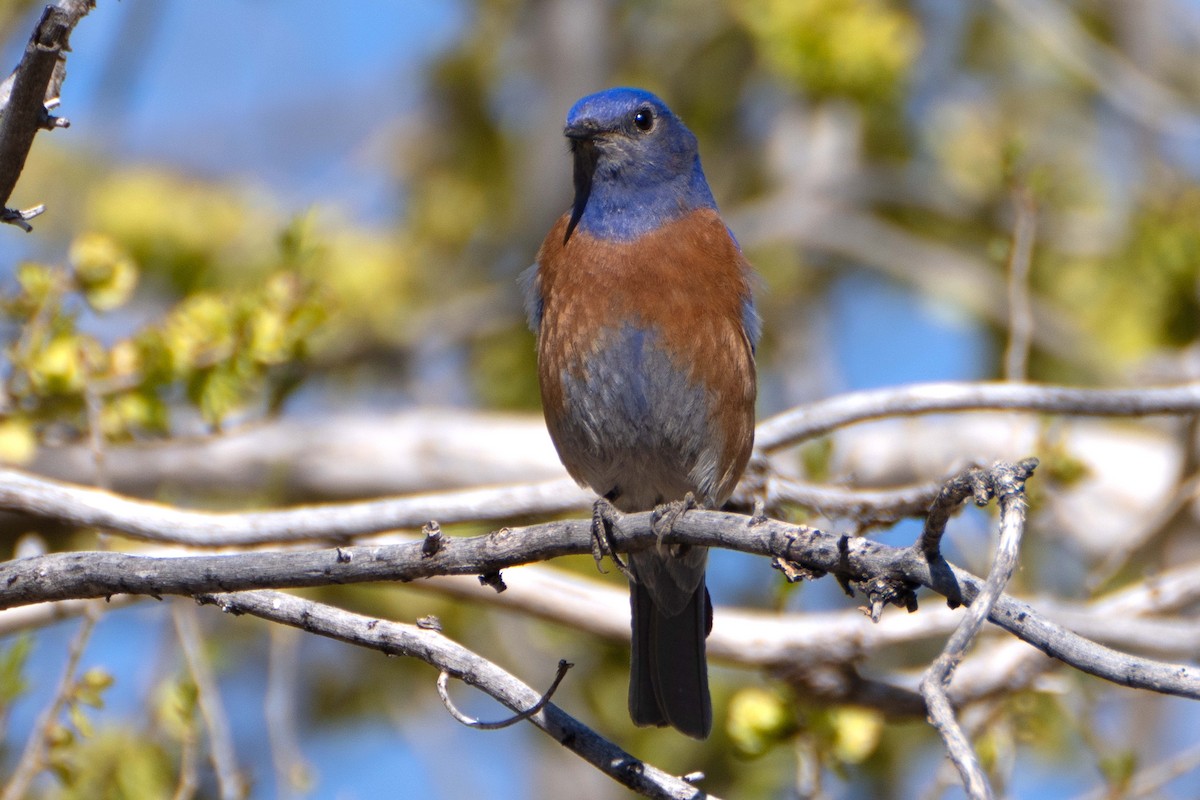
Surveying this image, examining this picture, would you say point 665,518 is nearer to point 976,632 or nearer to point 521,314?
point 976,632

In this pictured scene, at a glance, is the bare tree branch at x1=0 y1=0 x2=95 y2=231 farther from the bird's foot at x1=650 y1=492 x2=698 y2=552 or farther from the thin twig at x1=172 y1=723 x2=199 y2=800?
the thin twig at x1=172 y1=723 x2=199 y2=800

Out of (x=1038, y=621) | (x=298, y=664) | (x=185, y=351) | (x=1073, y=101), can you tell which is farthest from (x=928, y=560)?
(x=1073, y=101)

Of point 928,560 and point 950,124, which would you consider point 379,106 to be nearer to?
point 950,124

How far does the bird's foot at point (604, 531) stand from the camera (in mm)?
3352

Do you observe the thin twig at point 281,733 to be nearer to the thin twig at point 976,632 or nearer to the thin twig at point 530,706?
the thin twig at point 530,706

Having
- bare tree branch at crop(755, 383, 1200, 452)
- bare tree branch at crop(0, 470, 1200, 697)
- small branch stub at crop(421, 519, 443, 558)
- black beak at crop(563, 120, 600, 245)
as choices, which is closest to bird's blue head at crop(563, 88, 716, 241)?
black beak at crop(563, 120, 600, 245)

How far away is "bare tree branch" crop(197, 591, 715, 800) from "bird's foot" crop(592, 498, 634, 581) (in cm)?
41

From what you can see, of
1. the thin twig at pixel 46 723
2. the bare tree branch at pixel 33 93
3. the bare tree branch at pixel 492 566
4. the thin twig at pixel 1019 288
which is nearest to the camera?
the bare tree branch at pixel 492 566

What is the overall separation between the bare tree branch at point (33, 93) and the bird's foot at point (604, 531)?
153 cm

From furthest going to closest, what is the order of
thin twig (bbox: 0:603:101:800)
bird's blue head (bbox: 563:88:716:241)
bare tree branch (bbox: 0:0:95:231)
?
bird's blue head (bbox: 563:88:716:241) < thin twig (bbox: 0:603:101:800) < bare tree branch (bbox: 0:0:95:231)

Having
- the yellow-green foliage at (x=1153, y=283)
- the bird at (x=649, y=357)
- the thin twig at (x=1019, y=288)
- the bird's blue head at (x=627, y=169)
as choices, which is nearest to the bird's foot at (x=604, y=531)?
the bird at (x=649, y=357)

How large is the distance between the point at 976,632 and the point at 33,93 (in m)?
2.19

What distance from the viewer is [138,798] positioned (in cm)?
444

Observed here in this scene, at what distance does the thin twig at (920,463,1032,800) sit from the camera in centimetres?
209
